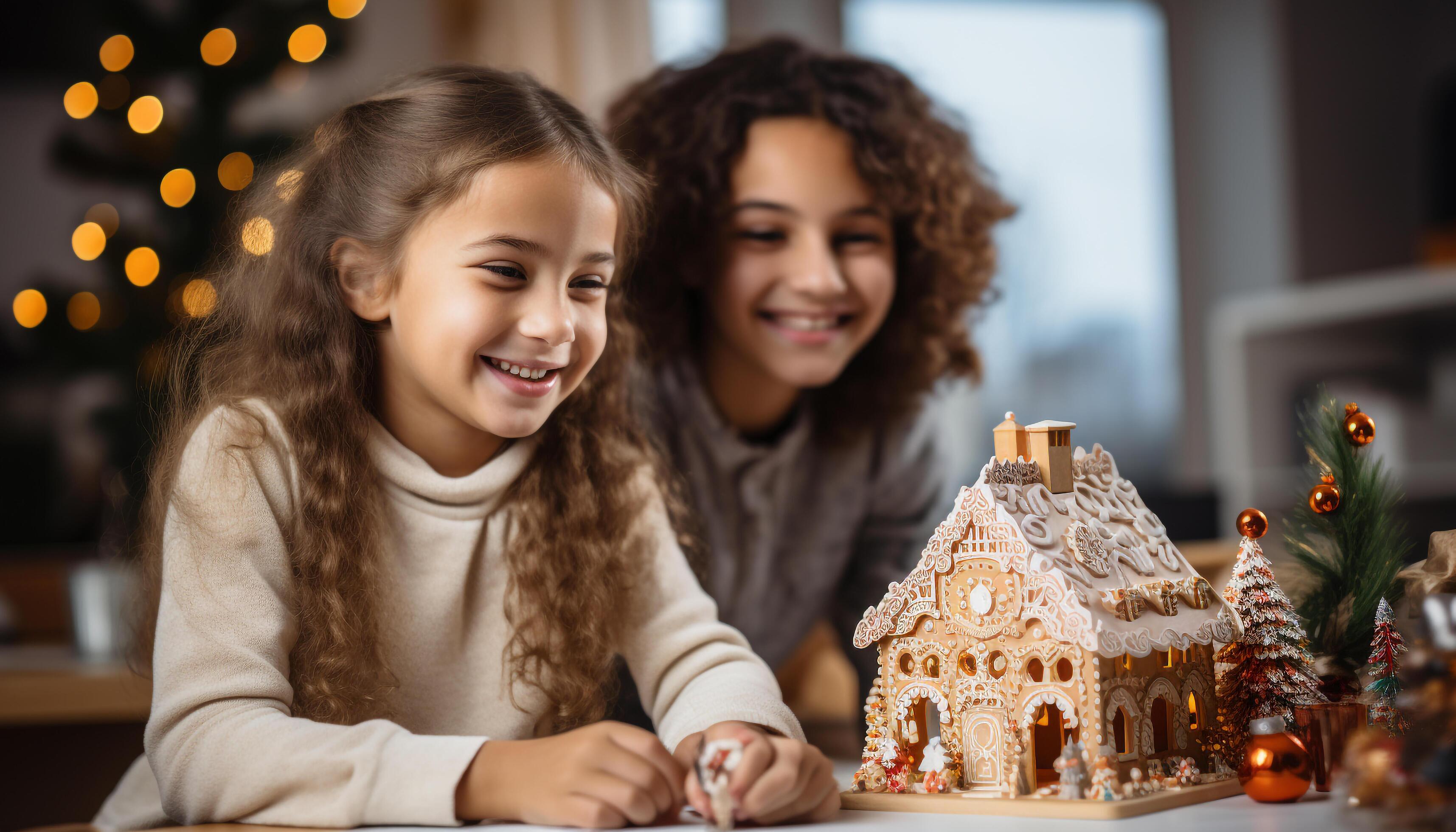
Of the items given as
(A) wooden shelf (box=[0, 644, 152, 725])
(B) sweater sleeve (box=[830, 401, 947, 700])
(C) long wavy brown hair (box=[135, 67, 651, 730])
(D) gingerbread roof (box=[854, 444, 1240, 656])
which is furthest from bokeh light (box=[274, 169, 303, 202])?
(A) wooden shelf (box=[0, 644, 152, 725])

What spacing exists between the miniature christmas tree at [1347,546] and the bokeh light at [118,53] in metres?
2.00

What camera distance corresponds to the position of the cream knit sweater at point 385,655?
2.60 feet

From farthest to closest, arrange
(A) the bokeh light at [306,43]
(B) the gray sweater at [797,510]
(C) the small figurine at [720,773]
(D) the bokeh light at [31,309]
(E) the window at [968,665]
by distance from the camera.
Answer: (A) the bokeh light at [306,43]
(D) the bokeh light at [31,309]
(B) the gray sweater at [797,510]
(E) the window at [968,665]
(C) the small figurine at [720,773]

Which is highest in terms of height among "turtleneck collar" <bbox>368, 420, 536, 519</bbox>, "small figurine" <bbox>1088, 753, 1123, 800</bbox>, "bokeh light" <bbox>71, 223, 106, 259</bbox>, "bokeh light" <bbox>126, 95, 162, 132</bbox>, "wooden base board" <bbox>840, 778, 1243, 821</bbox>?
"bokeh light" <bbox>126, 95, 162, 132</bbox>

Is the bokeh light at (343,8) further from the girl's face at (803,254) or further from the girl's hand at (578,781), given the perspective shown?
the girl's hand at (578,781)

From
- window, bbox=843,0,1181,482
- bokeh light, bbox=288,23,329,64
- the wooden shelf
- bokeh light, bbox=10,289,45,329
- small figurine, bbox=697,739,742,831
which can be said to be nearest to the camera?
small figurine, bbox=697,739,742,831

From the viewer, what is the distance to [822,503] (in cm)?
146

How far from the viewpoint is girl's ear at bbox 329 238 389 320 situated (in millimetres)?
982

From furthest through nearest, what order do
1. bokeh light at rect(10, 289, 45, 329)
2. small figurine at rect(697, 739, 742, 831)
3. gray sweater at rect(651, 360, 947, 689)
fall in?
bokeh light at rect(10, 289, 45, 329), gray sweater at rect(651, 360, 947, 689), small figurine at rect(697, 739, 742, 831)

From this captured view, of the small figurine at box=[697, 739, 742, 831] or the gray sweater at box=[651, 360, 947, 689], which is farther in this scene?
the gray sweater at box=[651, 360, 947, 689]

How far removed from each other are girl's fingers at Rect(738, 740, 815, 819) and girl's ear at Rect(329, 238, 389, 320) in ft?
1.56

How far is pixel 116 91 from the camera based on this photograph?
2143 millimetres

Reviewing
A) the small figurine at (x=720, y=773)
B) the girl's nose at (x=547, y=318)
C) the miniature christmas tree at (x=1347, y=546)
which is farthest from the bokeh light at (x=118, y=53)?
the miniature christmas tree at (x=1347, y=546)

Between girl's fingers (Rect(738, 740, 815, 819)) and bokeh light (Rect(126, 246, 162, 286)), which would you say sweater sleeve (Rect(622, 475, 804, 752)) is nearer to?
girl's fingers (Rect(738, 740, 815, 819))
